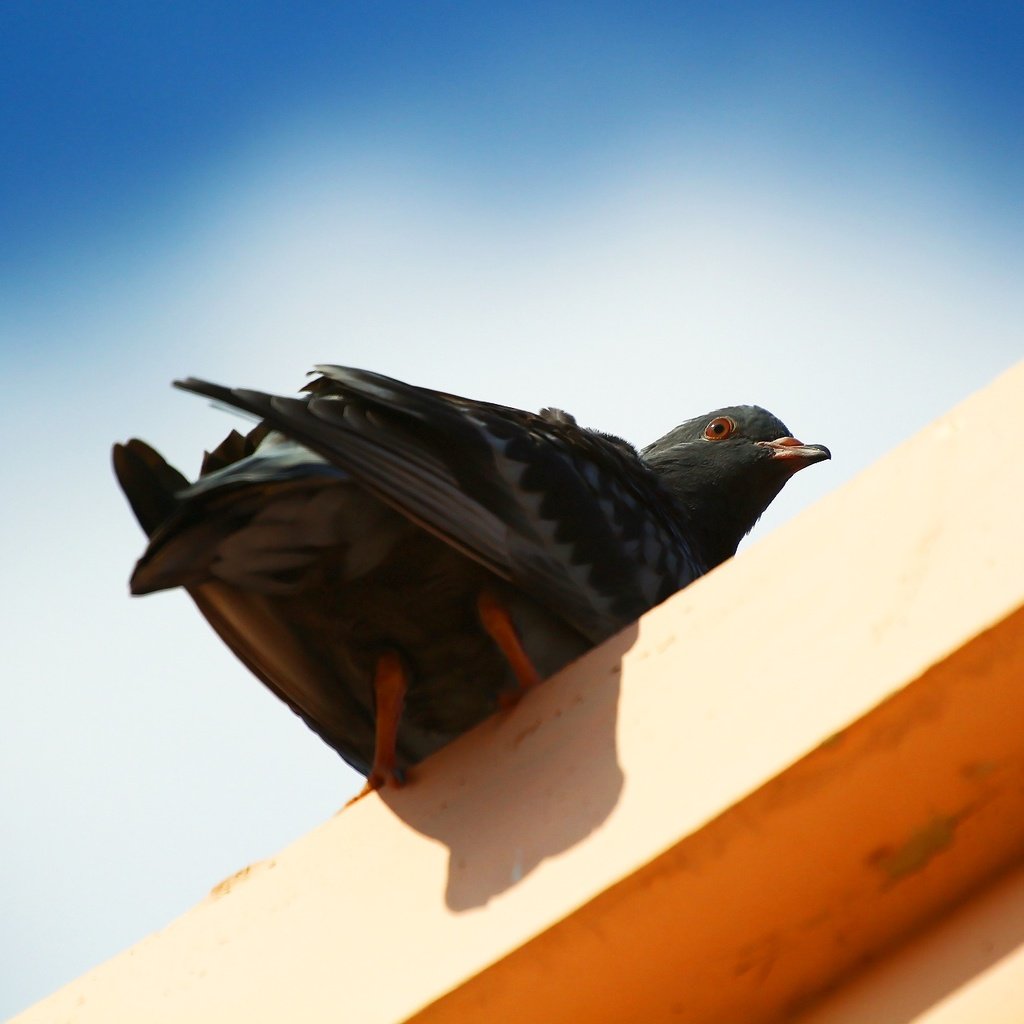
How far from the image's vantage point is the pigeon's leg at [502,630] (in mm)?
4617

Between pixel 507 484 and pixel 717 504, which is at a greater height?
pixel 507 484

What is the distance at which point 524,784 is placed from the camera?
132 inches

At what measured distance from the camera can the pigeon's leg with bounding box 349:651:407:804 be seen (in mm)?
4720

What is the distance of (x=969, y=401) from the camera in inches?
120

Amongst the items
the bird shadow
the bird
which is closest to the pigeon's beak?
the bird

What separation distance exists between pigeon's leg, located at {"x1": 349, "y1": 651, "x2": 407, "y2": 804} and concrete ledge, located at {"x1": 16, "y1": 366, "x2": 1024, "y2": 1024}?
129cm

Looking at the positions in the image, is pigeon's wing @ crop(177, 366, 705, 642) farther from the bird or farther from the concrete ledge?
the concrete ledge

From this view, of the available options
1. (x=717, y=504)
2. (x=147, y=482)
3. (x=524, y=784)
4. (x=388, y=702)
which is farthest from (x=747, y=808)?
(x=717, y=504)

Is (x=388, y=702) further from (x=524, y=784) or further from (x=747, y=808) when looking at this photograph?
(x=747, y=808)

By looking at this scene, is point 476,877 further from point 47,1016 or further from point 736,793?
point 47,1016

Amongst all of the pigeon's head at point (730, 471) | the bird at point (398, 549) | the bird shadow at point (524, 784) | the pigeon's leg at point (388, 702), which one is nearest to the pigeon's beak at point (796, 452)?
the pigeon's head at point (730, 471)

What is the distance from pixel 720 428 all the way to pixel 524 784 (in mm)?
4911

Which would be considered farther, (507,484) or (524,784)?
(507,484)

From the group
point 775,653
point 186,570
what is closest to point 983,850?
point 775,653
